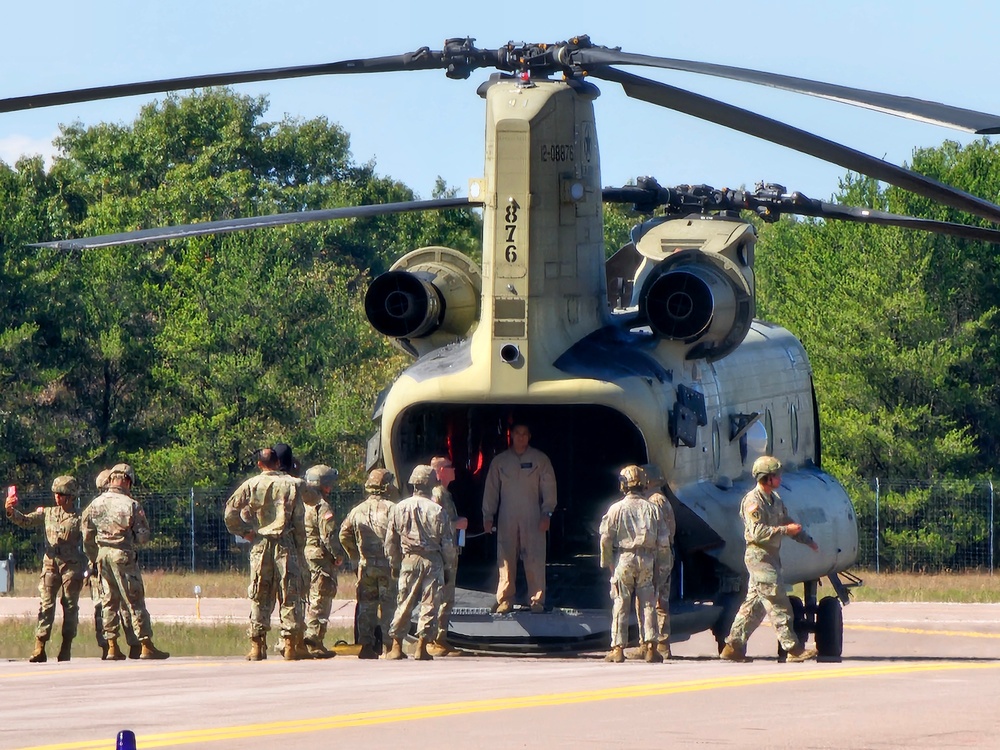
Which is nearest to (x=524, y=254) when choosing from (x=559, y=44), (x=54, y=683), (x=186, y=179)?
(x=559, y=44)

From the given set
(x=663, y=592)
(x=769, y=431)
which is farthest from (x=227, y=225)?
(x=769, y=431)

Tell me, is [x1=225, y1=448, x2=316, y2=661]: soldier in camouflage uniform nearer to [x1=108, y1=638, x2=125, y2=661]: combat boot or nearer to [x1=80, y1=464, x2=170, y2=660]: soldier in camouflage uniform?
[x1=80, y1=464, x2=170, y2=660]: soldier in camouflage uniform

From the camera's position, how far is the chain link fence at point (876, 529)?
39375 millimetres

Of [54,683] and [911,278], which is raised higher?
[911,278]

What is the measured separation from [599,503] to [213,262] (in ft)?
109

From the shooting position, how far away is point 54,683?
43.9 ft

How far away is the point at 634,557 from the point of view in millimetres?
15484

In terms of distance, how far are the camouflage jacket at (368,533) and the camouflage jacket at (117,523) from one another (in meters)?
1.86

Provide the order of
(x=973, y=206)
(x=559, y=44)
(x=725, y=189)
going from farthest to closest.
→ 1. (x=725, y=189)
2. (x=559, y=44)
3. (x=973, y=206)

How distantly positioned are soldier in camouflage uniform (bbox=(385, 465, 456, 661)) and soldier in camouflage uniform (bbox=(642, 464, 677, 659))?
5.94ft

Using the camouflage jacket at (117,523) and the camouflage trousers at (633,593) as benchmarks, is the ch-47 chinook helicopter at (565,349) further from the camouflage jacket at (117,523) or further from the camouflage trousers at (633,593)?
the camouflage jacket at (117,523)

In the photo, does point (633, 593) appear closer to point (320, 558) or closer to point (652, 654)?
point (652, 654)

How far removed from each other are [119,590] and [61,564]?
26.7 inches

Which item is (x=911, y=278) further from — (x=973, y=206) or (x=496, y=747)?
(x=496, y=747)
